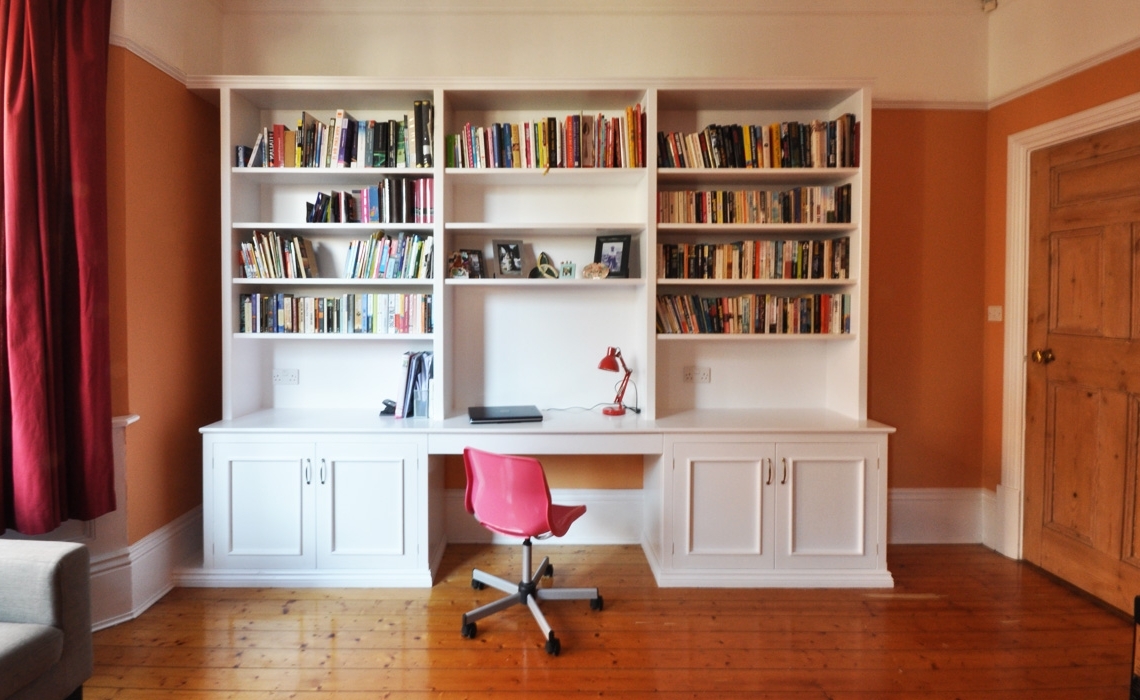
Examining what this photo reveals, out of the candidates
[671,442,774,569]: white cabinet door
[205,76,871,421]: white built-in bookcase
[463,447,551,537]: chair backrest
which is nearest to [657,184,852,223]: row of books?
[205,76,871,421]: white built-in bookcase

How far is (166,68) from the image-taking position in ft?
9.66

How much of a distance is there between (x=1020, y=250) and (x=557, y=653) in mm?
3086

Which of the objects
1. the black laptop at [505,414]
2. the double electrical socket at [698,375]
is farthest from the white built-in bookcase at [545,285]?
the black laptop at [505,414]

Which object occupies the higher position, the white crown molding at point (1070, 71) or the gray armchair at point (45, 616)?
the white crown molding at point (1070, 71)

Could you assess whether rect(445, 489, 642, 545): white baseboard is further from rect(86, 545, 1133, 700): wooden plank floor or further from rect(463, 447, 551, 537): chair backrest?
rect(463, 447, 551, 537): chair backrest

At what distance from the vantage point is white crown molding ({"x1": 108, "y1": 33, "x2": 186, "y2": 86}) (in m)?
2.65

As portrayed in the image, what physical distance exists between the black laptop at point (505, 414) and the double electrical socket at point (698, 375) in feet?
2.90

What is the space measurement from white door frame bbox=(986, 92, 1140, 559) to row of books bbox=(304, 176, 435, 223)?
10.0ft

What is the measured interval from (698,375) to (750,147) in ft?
4.09

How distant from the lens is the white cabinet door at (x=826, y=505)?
2979 millimetres

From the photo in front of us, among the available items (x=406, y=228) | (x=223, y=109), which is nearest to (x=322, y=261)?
(x=406, y=228)

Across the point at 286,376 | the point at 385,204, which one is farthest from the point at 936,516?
the point at 286,376

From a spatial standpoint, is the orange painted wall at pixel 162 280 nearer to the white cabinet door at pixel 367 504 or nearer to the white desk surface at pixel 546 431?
the white desk surface at pixel 546 431

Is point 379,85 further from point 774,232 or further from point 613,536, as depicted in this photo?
point 613,536
